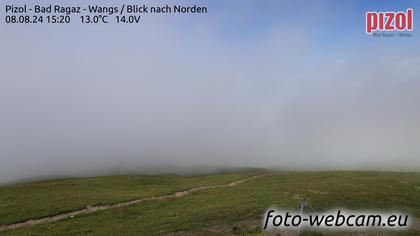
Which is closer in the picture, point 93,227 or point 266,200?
point 93,227

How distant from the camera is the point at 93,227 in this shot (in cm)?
4609

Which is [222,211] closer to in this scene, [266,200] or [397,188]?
[266,200]

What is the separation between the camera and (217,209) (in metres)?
51.1

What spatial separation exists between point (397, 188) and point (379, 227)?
27787mm

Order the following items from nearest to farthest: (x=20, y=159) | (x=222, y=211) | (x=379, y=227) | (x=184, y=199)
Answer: (x=379, y=227), (x=222, y=211), (x=184, y=199), (x=20, y=159)

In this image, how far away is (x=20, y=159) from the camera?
18250 cm

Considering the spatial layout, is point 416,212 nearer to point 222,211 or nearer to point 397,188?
point 397,188

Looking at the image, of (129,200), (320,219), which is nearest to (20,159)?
(129,200)

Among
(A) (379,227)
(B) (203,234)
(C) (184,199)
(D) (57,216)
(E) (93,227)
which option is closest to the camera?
(B) (203,234)

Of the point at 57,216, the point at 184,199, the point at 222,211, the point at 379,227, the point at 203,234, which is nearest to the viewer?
the point at 203,234

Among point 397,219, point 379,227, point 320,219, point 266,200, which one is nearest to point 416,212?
point 397,219

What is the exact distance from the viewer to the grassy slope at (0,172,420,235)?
43531 mm

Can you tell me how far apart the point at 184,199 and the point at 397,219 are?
96.8ft

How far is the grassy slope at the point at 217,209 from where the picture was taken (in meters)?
43.5
